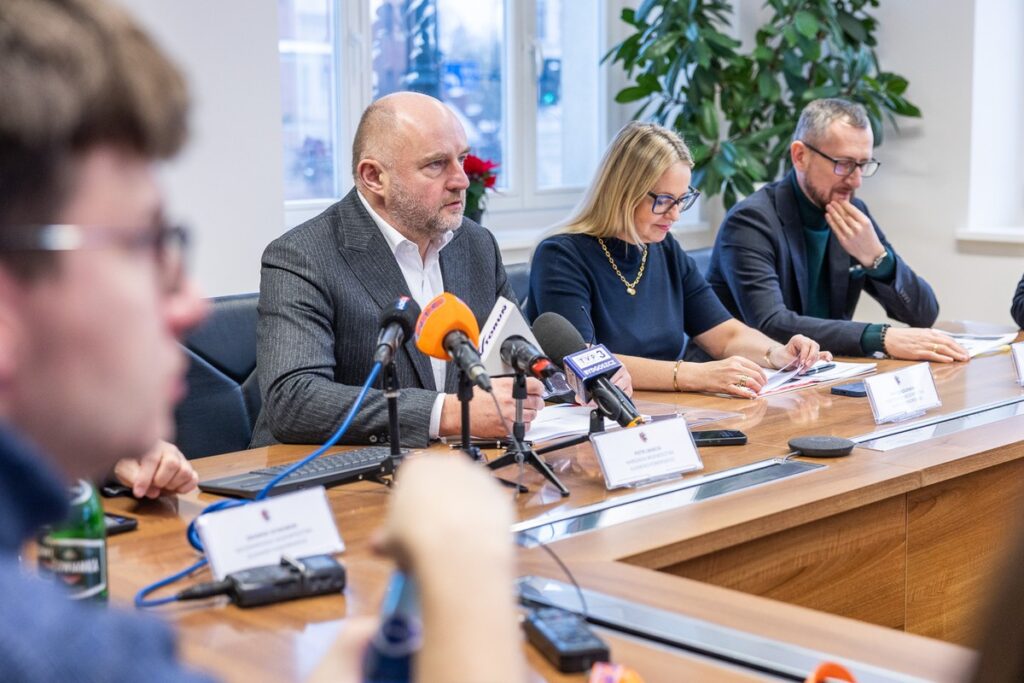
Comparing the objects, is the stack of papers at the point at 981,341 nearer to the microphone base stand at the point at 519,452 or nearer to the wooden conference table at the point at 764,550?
the wooden conference table at the point at 764,550

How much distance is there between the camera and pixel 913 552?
77.0 inches

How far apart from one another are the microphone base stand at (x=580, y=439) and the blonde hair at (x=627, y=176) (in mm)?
1056

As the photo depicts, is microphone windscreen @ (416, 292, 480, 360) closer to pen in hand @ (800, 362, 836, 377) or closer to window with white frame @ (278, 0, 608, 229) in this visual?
pen in hand @ (800, 362, 836, 377)

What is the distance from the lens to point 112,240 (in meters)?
0.63

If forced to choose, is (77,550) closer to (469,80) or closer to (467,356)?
(467,356)

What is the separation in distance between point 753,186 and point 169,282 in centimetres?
438

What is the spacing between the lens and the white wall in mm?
3545

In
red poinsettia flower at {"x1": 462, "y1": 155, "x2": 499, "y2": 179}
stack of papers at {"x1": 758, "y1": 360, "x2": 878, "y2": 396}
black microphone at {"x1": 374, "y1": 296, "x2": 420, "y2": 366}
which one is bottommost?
stack of papers at {"x1": 758, "y1": 360, "x2": 878, "y2": 396}

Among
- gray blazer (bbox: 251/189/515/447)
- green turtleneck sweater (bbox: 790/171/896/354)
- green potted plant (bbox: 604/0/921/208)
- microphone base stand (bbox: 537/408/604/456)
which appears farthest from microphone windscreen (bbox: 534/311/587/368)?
green potted plant (bbox: 604/0/921/208)

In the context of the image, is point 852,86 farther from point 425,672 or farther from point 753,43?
point 425,672

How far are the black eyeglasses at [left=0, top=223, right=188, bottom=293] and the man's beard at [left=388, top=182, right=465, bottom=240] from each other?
5.78 feet

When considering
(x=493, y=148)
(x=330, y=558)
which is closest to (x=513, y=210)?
(x=493, y=148)

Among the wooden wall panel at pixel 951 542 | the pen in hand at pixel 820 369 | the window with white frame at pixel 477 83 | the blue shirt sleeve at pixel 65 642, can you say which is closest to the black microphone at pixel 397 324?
the wooden wall panel at pixel 951 542

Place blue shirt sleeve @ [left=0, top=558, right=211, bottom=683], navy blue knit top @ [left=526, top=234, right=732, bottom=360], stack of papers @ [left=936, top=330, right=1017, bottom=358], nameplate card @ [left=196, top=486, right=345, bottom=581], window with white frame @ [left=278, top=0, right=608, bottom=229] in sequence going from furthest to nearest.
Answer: window with white frame @ [left=278, top=0, right=608, bottom=229], stack of papers @ [left=936, top=330, right=1017, bottom=358], navy blue knit top @ [left=526, top=234, right=732, bottom=360], nameplate card @ [left=196, top=486, right=345, bottom=581], blue shirt sleeve @ [left=0, top=558, right=211, bottom=683]
